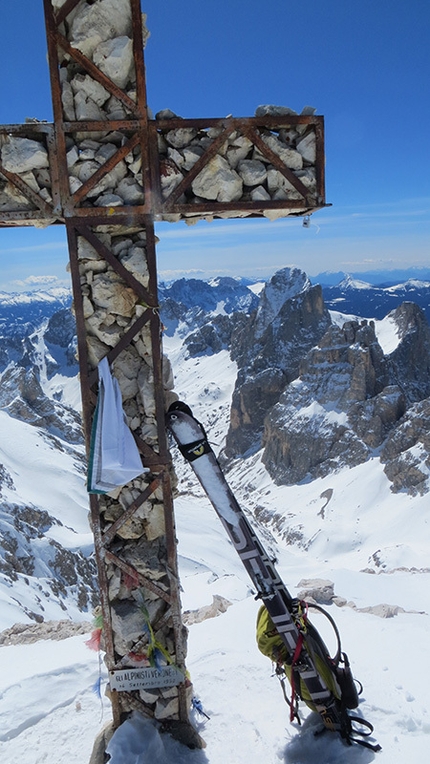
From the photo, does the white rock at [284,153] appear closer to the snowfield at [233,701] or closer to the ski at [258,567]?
the ski at [258,567]

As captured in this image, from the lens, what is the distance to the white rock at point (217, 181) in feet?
19.1

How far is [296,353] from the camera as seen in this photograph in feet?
566

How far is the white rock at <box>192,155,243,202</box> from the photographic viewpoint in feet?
19.1

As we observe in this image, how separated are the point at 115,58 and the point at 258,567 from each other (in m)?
5.79

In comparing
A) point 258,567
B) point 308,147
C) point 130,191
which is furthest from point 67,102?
point 258,567

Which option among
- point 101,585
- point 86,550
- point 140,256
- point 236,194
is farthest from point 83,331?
point 86,550

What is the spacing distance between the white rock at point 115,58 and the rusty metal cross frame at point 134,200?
6 cm

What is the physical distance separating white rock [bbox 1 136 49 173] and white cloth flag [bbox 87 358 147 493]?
7.15 feet

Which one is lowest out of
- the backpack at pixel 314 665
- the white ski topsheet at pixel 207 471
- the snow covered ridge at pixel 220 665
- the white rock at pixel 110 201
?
the snow covered ridge at pixel 220 665

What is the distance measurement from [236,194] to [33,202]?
2.18 meters

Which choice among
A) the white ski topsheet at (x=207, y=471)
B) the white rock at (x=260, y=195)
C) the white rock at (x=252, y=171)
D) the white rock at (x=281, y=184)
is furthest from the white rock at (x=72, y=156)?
the white ski topsheet at (x=207, y=471)

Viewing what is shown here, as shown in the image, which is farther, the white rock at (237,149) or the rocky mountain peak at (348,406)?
the rocky mountain peak at (348,406)

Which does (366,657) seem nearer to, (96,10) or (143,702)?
(143,702)

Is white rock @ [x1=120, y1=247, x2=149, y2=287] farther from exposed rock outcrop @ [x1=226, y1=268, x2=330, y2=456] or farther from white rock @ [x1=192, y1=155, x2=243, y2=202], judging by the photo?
exposed rock outcrop @ [x1=226, y1=268, x2=330, y2=456]
